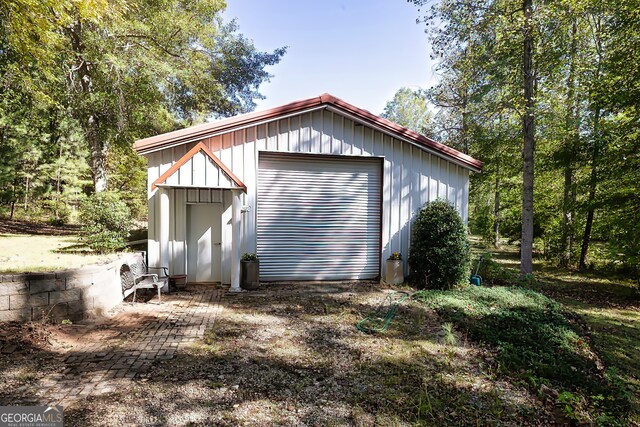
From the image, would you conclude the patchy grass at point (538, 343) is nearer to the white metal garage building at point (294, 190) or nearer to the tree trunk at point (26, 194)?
the white metal garage building at point (294, 190)

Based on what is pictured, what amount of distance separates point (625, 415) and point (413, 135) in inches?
271

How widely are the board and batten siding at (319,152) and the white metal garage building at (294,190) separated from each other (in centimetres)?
3

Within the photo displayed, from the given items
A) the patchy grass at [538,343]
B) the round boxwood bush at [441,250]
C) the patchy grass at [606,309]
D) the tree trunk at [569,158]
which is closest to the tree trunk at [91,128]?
the round boxwood bush at [441,250]

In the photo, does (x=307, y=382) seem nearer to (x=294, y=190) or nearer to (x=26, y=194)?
(x=294, y=190)

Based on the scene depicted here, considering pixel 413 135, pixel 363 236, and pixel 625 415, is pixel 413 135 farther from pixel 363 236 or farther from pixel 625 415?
pixel 625 415

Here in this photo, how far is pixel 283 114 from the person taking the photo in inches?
312

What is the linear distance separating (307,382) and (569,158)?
537 inches

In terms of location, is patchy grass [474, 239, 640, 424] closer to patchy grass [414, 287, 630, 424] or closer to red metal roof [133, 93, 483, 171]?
patchy grass [414, 287, 630, 424]

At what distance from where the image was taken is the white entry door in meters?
7.98

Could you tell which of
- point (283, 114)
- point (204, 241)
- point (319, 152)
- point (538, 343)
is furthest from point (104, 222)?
point (538, 343)

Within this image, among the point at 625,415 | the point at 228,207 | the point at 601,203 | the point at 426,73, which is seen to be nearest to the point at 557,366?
the point at 625,415

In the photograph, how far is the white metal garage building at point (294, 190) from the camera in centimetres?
739

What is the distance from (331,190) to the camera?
8.70 meters

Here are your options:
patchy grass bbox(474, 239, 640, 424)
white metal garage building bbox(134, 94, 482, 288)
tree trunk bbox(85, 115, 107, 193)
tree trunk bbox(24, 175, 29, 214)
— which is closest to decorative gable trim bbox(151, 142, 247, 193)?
white metal garage building bbox(134, 94, 482, 288)
